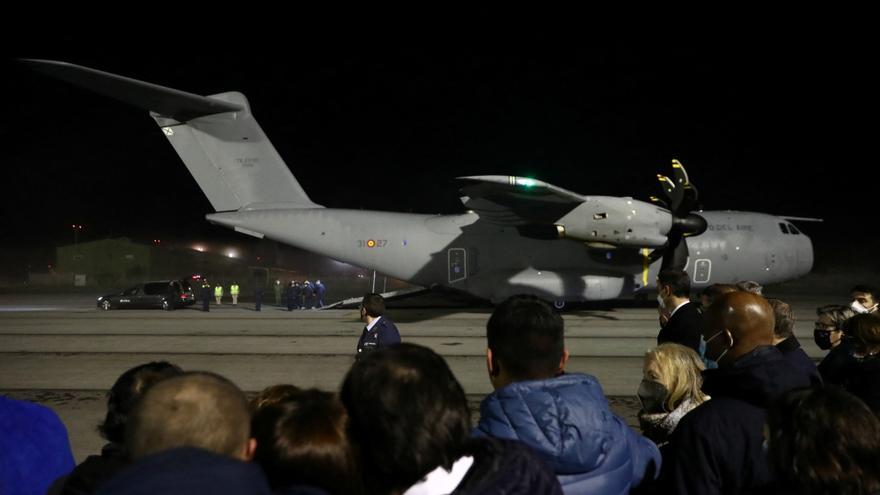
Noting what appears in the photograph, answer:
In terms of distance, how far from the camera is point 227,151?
2025cm

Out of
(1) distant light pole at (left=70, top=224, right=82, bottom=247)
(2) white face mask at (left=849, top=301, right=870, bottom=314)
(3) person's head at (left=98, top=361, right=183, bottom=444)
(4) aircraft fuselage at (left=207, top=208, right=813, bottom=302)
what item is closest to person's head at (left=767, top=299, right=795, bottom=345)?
(2) white face mask at (left=849, top=301, right=870, bottom=314)

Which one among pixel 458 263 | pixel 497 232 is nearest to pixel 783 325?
pixel 497 232

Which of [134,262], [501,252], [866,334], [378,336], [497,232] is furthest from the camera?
[134,262]

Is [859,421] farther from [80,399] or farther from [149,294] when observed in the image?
[149,294]

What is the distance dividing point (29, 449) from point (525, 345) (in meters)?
2.42

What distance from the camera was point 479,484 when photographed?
2145 millimetres

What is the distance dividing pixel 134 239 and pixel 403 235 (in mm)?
46131

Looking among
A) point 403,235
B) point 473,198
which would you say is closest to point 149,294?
point 403,235

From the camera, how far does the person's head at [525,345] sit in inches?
Result: 121

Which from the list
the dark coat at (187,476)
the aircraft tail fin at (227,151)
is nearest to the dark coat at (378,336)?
the dark coat at (187,476)

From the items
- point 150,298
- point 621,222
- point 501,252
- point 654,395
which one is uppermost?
point 621,222

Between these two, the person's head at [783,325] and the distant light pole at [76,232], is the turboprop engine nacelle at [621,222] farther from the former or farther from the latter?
the distant light pole at [76,232]

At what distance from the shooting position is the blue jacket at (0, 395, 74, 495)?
9.89 ft

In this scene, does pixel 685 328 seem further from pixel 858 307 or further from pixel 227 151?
pixel 227 151
